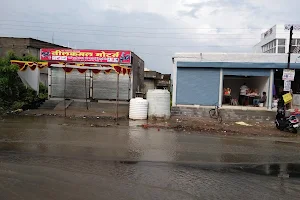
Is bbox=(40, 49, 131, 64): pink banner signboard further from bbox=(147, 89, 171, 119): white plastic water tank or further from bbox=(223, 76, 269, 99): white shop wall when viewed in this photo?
bbox=(223, 76, 269, 99): white shop wall

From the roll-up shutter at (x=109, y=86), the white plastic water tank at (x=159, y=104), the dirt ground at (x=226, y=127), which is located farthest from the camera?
the roll-up shutter at (x=109, y=86)

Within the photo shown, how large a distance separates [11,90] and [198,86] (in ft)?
39.3

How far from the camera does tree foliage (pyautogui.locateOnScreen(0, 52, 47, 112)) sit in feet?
62.7

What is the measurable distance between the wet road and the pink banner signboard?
11641 mm

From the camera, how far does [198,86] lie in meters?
20.5

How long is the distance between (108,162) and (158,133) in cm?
542

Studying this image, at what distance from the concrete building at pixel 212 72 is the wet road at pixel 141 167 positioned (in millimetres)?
8905

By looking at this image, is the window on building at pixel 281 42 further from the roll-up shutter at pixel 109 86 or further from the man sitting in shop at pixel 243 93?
the roll-up shutter at pixel 109 86

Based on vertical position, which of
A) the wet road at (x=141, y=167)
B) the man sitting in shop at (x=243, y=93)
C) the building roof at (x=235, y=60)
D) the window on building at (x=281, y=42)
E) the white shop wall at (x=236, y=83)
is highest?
the window on building at (x=281, y=42)

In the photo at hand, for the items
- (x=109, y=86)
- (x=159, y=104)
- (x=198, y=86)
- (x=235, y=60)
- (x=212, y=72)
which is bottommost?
(x=159, y=104)

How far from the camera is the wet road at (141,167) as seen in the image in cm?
551

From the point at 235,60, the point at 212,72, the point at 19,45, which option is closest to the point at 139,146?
the point at 212,72

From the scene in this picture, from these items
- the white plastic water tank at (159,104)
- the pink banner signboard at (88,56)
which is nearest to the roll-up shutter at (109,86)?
the pink banner signboard at (88,56)

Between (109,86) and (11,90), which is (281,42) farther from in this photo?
(11,90)
